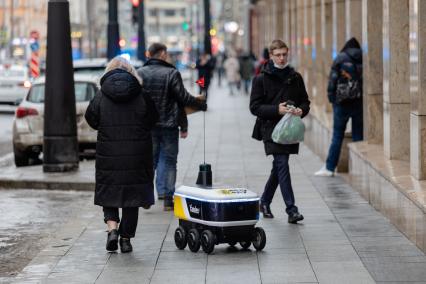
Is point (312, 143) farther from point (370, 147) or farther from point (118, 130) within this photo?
point (118, 130)

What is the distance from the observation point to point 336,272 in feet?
31.9

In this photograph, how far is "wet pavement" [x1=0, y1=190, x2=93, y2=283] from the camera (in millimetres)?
11391

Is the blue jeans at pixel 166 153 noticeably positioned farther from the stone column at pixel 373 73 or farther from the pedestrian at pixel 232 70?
the pedestrian at pixel 232 70

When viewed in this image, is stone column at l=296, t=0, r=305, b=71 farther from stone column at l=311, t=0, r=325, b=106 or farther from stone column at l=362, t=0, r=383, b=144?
stone column at l=362, t=0, r=383, b=144

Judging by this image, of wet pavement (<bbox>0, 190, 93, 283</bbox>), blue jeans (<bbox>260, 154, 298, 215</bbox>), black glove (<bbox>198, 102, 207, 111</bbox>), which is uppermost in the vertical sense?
black glove (<bbox>198, 102, 207, 111</bbox>)

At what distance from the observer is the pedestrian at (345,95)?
16.8 metres

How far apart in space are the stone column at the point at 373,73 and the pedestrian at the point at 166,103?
3088 millimetres

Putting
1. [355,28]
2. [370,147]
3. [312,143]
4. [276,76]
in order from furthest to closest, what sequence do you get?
[312,143] → [355,28] → [370,147] → [276,76]

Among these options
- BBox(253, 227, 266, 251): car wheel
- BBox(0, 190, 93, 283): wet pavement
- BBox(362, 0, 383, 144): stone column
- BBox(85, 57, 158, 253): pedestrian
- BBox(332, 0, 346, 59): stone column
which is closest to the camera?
BBox(253, 227, 266, 251): car wheel

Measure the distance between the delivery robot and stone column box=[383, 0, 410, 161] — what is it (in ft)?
12.2

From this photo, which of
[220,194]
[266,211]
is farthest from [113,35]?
[220,194]

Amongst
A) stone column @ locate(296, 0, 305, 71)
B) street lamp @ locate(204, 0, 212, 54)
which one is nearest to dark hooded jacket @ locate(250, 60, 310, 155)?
stone column @ locate(296, 0, 305, 71)

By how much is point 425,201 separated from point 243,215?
1468mm

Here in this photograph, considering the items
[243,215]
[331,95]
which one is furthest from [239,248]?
[331,95]
